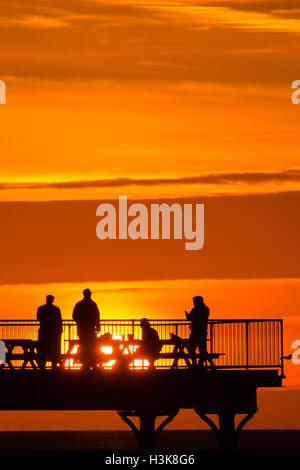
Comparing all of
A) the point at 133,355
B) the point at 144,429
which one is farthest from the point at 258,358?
the point at 144,429

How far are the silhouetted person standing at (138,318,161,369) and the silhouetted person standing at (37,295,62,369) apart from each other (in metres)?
2.47

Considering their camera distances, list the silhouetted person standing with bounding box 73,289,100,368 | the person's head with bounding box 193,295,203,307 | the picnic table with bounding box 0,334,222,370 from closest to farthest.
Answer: the silhouetted person standing with bounding box 73,289,100,368, the person's head with bounding box 193,295,203,307, the picnic table with bounding box 0,334,222,370

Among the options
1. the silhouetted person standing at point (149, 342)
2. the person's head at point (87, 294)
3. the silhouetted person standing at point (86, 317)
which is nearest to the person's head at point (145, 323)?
the silhouetted person standing at point (149, 342)

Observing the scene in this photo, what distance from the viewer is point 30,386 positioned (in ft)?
161

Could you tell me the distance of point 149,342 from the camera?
46281mm

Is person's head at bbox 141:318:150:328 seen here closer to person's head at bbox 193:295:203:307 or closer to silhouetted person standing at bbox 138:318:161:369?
silhouetted person standing at bbox 138:318:161:369

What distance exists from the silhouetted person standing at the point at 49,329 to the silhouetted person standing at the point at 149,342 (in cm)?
247

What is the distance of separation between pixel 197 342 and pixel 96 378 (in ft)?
12.9

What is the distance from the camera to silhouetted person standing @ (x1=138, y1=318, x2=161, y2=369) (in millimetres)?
45906

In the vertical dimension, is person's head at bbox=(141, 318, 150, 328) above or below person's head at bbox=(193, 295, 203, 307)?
below

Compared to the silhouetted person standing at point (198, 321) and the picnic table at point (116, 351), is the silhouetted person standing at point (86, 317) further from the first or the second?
the silhouetted person standing at point (198, 321)

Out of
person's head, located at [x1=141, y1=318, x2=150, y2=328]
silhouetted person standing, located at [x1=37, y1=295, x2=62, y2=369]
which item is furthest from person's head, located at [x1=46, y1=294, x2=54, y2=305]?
person's head, located at [x1=141, y1=318, x2=150, y2=328]

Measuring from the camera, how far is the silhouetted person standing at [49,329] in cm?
4500
